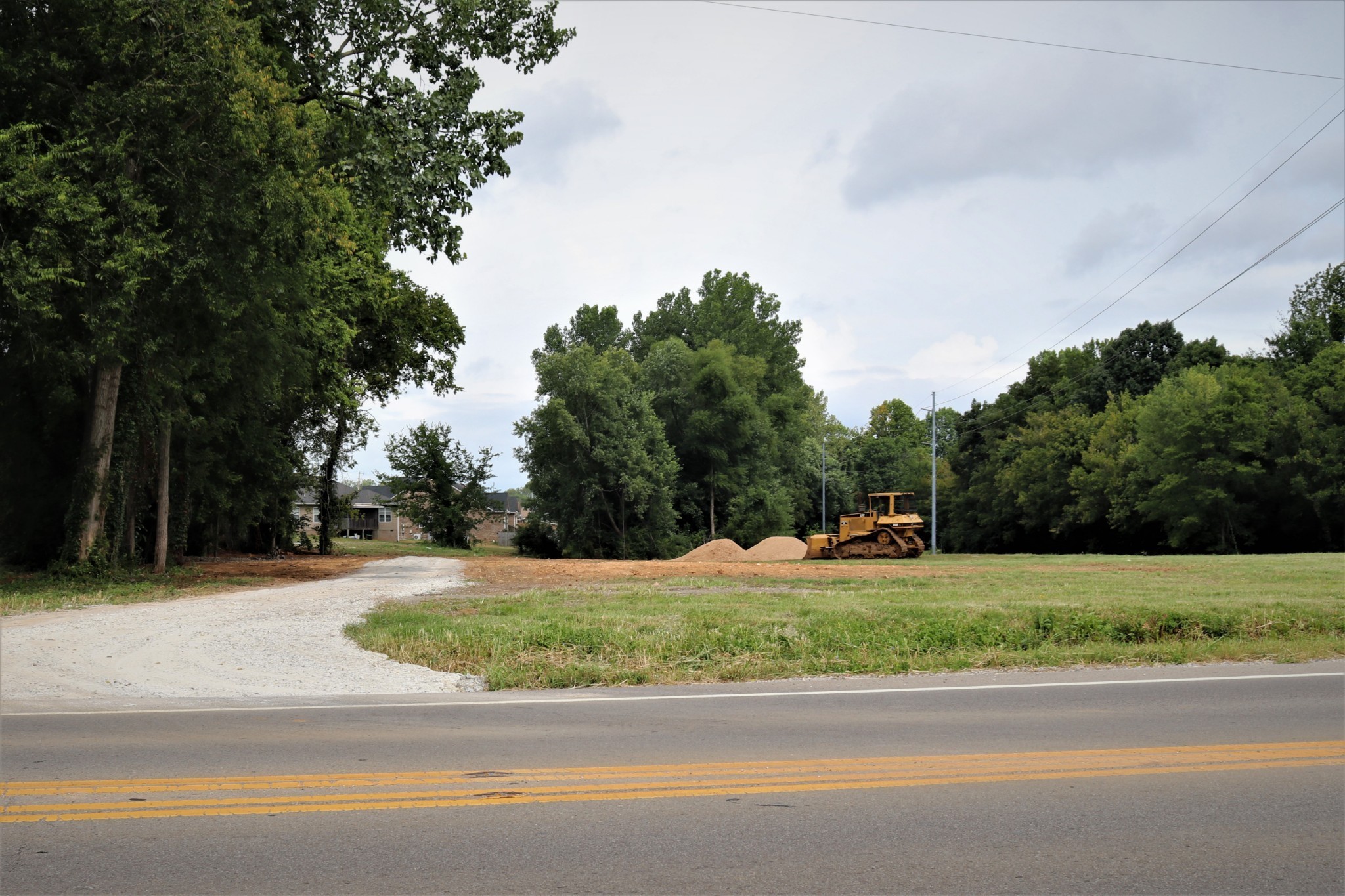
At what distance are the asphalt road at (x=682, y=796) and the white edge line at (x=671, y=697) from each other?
0.27 ft

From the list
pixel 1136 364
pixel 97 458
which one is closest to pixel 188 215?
pixel 97 458

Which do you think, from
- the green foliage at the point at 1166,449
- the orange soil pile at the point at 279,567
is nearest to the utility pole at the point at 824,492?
the green foliage at the point at 1166,449

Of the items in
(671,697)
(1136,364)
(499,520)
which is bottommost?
(671,697)

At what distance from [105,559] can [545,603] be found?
40.1 ft

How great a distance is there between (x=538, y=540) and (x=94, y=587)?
43890 mm

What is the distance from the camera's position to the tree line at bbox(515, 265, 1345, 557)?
55844mm

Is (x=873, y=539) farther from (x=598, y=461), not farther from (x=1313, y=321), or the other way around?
(x=1313, y=321)

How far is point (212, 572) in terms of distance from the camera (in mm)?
27844

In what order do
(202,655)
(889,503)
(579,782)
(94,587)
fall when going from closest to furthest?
(579,782) < (202,655) < (94,587) < (889,503)

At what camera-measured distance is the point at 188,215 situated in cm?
2094

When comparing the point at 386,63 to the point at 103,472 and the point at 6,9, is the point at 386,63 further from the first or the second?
the point at 103,472

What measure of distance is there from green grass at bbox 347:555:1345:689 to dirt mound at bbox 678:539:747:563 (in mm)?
23572

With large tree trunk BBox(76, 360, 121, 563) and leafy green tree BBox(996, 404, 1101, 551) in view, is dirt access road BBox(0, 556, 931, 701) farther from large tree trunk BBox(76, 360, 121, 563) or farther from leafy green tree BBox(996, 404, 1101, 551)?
leafy green tree BBox(996, 404, 1101, 551)

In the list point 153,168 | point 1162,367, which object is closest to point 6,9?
point 153,168
